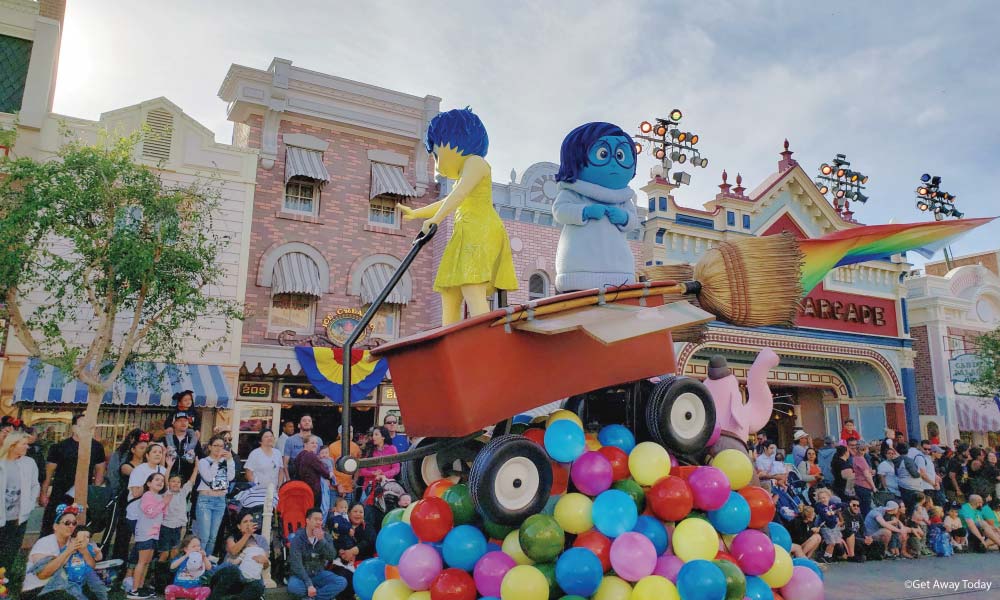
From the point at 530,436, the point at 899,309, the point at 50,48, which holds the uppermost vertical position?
the point at 50,48

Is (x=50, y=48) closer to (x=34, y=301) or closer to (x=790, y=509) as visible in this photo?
(x=34, y=301)

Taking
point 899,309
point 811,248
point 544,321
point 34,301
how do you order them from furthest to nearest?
point 899,309 < point 34,301 < point 811,248 < point 544,321

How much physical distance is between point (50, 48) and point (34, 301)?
4719 mm

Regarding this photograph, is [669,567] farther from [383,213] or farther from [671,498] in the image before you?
[383,213]

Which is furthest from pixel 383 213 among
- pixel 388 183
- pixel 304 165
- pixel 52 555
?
pixel 52 555

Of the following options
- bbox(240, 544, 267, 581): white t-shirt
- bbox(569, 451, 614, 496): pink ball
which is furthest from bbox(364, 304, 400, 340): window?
bbox(569, 451, 614, 496): pink ball

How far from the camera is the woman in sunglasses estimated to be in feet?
17.8

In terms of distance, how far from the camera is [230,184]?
13.5 metres

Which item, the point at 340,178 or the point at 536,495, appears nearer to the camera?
the point at 536,495

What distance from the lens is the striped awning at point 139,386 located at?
10.8 m

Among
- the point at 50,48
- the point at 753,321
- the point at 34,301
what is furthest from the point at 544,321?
the point at 50,48

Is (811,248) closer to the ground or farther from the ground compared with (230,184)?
closer to the ground

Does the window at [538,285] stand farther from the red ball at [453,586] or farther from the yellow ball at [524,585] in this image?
the yellow ball at [524,585]

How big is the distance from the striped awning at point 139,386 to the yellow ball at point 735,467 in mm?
9048
